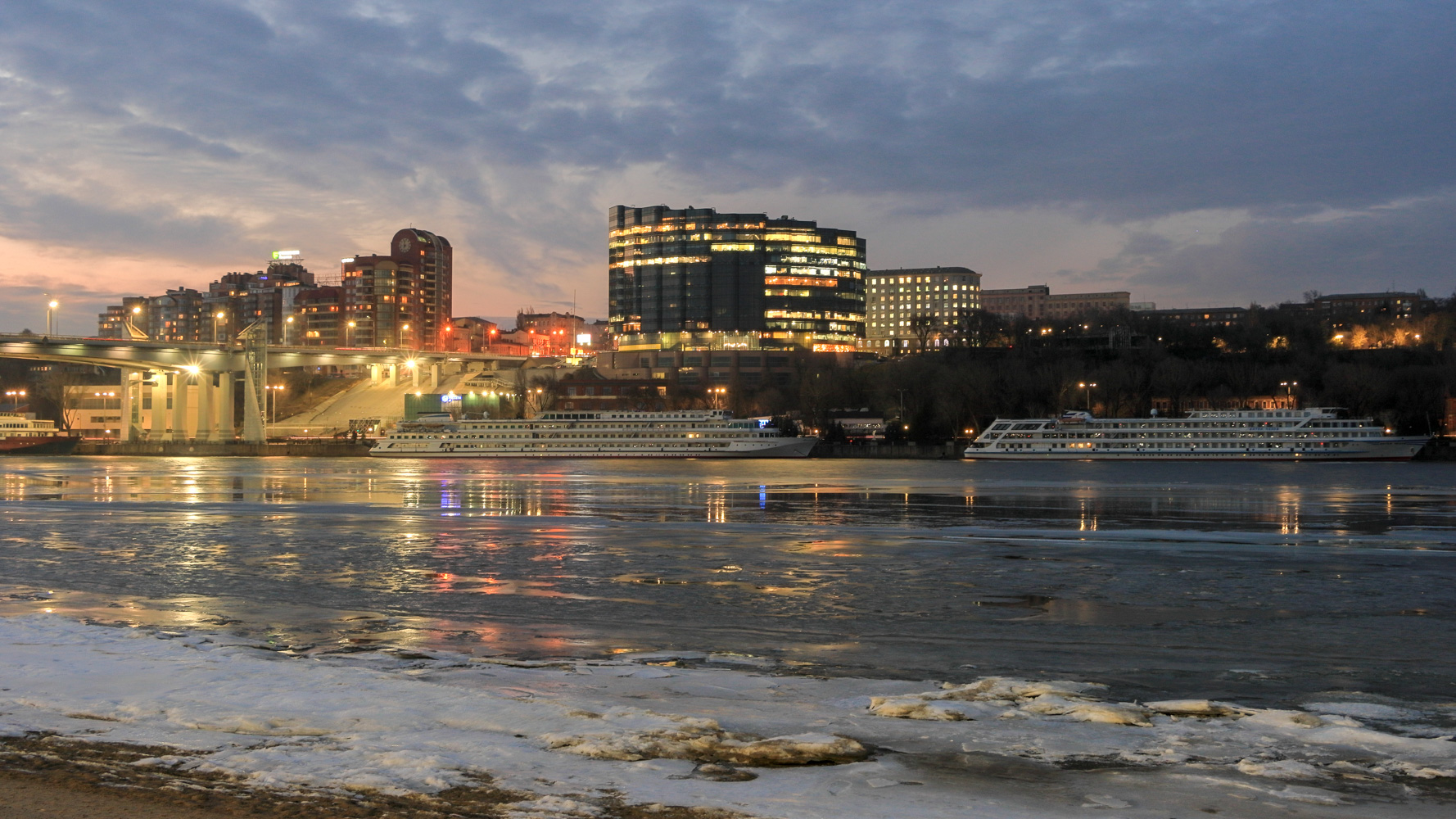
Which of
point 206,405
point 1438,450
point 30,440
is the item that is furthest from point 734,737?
point 206,405

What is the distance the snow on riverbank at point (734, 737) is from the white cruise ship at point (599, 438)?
9176 centimetres

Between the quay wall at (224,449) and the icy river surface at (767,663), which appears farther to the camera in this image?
the quay wall at (224,449)

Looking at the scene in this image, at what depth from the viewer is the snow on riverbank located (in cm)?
683

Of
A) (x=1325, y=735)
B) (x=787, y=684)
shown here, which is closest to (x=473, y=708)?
(x=787, y=684)

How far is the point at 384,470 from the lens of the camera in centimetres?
7306

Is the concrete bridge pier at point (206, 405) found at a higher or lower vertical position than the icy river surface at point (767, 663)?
higher

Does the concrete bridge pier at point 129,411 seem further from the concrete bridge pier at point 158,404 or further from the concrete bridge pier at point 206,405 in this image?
the concrete bridge pier at point 206,405

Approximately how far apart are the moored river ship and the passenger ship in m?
101

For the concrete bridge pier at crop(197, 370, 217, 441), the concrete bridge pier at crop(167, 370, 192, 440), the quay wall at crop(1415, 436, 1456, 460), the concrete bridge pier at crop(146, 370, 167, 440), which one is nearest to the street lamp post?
the quay wall at crop(1415, 436, 1456, 460)

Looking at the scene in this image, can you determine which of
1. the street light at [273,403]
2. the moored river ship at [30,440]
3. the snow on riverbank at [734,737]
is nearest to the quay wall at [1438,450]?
the snow on riverbank at [734,737]

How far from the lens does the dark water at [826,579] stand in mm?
12023

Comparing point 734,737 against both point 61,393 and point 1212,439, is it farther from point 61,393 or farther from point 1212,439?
point 61,393

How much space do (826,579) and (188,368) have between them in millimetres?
129952

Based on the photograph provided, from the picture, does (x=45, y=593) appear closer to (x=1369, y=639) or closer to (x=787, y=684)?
(x=787, y=684)
